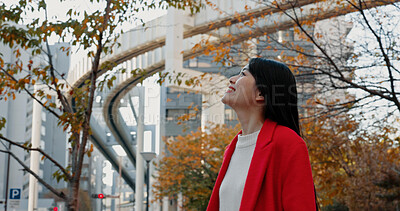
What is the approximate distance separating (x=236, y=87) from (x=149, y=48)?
2187 centimetres

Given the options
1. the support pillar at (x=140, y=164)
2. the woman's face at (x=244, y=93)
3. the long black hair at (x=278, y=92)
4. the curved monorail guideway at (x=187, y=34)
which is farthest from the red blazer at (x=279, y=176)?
the support pillar at (x=140, y=164)

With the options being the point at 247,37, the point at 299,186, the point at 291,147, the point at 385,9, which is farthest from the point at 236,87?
the point at 247,37

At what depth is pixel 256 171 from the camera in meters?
2.18

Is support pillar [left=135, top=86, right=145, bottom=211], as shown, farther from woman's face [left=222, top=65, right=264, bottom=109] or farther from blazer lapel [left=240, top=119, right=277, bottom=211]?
blazer lapel [left=240, top=119, right=277, bottom=211]

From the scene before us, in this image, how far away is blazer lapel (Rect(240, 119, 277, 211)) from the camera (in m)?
2.12

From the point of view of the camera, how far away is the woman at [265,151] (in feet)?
6.77

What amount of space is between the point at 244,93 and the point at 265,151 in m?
0.37

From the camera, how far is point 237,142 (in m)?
2.50

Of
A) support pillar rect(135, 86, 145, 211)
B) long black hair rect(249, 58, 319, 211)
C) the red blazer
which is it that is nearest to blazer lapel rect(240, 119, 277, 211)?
the red blazer

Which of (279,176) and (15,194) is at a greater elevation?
(279,176)

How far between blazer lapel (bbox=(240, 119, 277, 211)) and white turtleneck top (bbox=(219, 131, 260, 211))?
0.10 m

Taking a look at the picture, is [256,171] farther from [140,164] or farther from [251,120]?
[140,164]

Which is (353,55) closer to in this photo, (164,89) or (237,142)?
(237,142)

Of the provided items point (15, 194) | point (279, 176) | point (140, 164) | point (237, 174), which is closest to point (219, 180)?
point (237, 174)
